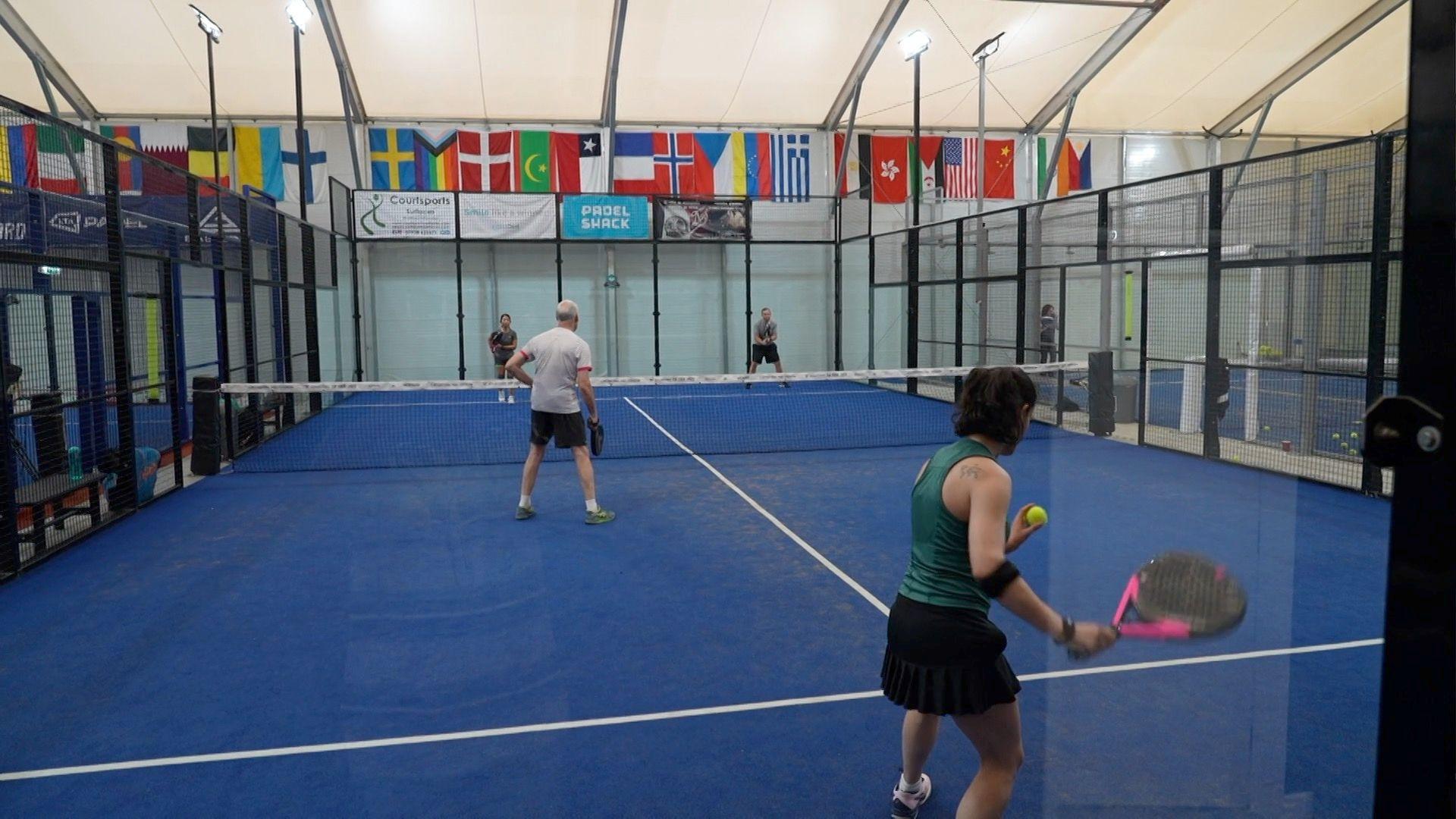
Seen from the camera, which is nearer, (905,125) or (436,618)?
(436,618)

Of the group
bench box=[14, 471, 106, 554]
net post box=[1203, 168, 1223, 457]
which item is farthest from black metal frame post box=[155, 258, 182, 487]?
net post box=[1203, 168, 1223, 457]

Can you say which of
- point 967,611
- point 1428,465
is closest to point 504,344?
point 967,611

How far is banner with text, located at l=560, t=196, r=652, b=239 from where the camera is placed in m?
21.7

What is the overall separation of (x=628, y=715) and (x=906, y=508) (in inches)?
191

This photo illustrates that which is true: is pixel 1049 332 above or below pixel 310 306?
below

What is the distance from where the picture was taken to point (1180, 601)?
2.16 meters

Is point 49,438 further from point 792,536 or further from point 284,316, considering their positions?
point 284,316

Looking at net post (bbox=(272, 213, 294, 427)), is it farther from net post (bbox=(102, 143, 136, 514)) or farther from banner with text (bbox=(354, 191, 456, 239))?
net post (bbox=(102, 143, 136, 514))

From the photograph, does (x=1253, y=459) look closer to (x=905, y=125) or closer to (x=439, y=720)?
(x=439, y=720)

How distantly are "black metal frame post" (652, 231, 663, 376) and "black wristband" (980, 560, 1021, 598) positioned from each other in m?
19.4

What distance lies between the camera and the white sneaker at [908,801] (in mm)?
3516

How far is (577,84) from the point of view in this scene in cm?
2180

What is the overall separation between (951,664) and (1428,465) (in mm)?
1867

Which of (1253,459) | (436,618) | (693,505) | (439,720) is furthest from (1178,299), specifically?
(439,720)
